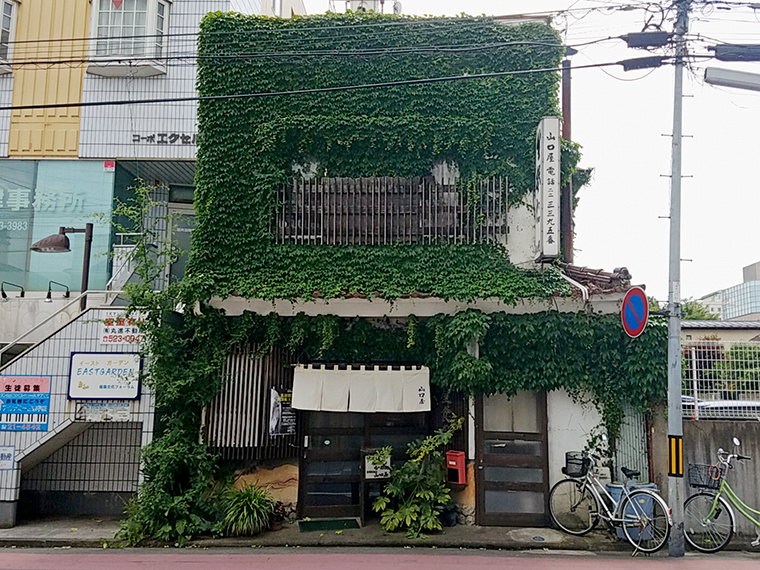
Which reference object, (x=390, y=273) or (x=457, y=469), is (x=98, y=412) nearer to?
(x=390, y=273)

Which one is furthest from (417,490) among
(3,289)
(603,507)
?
(3,289)

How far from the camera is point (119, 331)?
32.5ft

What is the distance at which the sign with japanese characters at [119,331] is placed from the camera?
9.87 m

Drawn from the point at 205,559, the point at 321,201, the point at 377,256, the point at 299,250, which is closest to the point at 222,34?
the point at 321,201

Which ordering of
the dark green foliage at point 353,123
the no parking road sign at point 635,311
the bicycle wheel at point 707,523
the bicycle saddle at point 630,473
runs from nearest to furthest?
the no parking road sign at point 635,311
the bicycle wheel at point 707,523
the bicycle saddle at point 630,473
the dark green foliage at point 353,123

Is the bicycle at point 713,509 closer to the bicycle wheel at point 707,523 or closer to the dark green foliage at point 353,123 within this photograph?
the bicycle wheel at point 707,523

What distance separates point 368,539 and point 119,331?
5677 mm

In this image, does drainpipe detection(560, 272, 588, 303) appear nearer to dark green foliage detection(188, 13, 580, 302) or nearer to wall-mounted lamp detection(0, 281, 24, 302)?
dark green foliage detection(188, 13, 580, 302)

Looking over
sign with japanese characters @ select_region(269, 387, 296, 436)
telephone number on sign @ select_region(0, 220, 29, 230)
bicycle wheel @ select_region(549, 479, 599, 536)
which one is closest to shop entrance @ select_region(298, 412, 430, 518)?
sign with japanese characters @ select_region(269, 387, 296, 436)

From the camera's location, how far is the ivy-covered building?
9469 millimetres

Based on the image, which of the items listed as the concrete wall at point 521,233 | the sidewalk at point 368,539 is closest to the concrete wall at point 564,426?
the sidewalk at point 368,539

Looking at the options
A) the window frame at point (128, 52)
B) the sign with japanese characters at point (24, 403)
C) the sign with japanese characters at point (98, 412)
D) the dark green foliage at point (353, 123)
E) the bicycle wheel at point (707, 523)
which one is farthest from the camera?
the window frame at point (128, 52)

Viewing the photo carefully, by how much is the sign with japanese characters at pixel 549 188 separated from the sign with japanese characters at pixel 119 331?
23.9 feet

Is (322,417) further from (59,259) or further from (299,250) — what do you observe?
(59,259)
